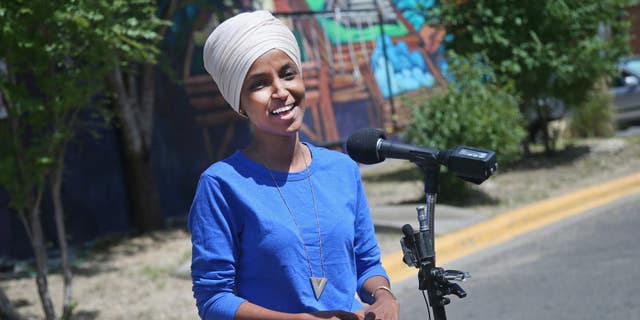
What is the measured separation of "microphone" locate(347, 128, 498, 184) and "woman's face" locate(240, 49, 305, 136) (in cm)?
18

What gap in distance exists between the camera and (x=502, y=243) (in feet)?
27.8

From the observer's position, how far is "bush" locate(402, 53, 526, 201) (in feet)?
32.3

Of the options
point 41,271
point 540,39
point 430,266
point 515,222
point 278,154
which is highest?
point 278,154

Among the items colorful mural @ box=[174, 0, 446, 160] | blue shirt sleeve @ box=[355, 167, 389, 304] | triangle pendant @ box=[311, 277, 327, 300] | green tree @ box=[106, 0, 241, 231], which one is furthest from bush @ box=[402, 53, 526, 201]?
triangle pendant @ box=[311, 277, 327, 300]

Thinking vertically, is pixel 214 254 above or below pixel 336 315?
above

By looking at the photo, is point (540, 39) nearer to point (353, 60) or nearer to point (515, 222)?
point (353, 60)

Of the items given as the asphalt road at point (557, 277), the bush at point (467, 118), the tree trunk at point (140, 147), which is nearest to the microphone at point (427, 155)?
the asphalt road at point (557, 277)

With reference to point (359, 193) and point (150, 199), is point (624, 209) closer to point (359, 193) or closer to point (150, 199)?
point (150, 199)

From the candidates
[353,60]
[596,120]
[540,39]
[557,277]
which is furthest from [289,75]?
[596,120]

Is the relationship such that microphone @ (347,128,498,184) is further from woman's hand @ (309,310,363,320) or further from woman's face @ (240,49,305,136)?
woman's hand @ (309,310,363,320)

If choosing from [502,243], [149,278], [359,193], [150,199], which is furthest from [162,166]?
[359,193]

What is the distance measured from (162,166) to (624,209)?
18.4 feet

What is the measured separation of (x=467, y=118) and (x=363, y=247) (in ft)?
25.3

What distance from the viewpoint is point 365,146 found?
223 centimetres
